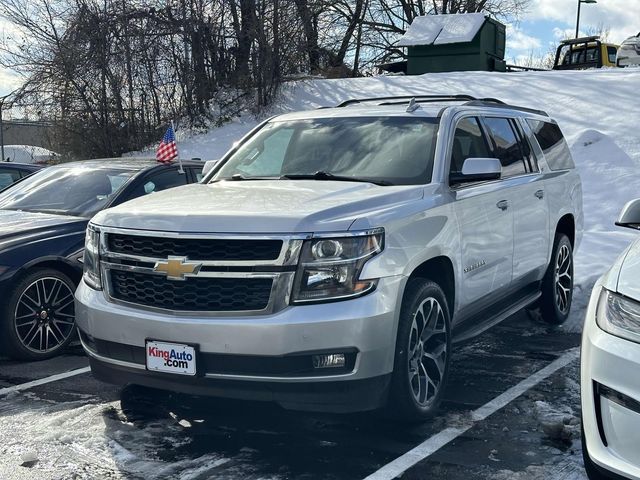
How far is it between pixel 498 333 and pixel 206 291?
3.71 m

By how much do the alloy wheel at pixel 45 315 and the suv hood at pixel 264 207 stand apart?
1606 millimetres

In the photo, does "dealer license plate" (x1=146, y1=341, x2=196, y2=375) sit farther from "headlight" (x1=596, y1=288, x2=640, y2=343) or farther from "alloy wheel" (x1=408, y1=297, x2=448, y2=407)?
"headlight" (x1=596, y1=288, x2=640, y2=343)

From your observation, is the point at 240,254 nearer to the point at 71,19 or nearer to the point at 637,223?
the point at 637,223

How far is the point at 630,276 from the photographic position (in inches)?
126

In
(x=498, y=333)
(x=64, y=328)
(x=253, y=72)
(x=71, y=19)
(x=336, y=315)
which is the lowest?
(x=498, y=333)

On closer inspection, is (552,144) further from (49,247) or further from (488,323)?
(49,247)

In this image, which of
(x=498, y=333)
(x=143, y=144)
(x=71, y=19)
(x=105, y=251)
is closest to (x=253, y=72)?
(x=143, y=144)

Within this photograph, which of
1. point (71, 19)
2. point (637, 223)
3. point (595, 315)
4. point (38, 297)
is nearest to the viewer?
point (595, 315)

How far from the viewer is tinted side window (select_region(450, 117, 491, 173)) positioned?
5059mm

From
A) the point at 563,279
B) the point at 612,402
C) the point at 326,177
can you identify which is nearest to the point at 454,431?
the point at 612,402

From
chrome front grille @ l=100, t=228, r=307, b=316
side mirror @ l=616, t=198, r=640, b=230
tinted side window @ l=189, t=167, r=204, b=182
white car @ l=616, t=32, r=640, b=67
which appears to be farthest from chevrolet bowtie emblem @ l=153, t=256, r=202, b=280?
white car @ l=616, t=32, r=640, b=67

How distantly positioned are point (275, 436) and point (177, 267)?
3.72 feet

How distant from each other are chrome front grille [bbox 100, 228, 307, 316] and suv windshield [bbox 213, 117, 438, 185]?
129 cm

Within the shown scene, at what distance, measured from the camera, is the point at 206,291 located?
3.78 metres
